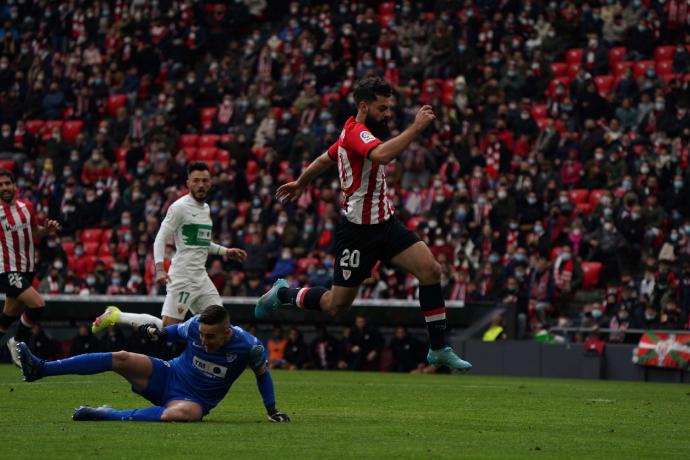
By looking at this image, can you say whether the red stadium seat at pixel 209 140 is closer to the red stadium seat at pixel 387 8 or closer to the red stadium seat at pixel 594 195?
the red stadium seat at pixel 387 8

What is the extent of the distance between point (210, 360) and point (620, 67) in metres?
21.0

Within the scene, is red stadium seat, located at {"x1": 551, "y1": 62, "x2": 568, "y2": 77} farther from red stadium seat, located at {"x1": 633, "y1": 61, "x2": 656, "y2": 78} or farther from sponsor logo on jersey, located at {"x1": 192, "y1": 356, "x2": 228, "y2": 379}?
sponsor logo on jersey, located at {"x1": 192, "y1": 356, "x2": 228, "y2": 379}

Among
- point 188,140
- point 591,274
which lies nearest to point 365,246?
point 591,274

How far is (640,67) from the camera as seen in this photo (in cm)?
2989

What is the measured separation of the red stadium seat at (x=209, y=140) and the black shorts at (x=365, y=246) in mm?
22082

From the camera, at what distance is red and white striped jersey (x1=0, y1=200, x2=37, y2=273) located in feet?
56.5

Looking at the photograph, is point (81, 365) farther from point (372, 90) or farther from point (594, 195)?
point (594, 195)

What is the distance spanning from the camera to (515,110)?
29.5 metres

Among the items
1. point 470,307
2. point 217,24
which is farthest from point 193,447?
point 217,24

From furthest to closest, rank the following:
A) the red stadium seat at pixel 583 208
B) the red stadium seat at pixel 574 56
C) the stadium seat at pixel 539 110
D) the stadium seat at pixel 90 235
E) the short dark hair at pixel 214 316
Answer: the stadium seat at pixel 90 235 < the red stadium seat at pixel 574 56 < the stadium seat at pixel 539 110 < the red stadium seat at pixel 583 208 < the short dark hair at pixel 214 316

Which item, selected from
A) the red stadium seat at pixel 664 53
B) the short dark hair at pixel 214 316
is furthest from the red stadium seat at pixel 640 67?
the short dark hair at pixel 214 316

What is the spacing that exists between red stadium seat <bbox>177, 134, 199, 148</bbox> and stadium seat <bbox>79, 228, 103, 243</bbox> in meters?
3.64

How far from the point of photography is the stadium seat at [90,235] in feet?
106

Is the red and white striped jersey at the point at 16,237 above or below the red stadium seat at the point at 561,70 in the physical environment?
below
